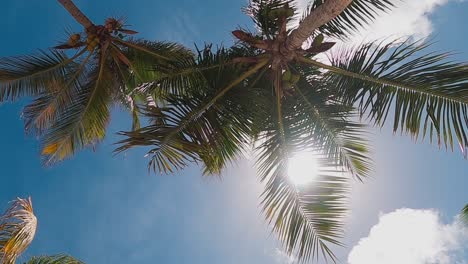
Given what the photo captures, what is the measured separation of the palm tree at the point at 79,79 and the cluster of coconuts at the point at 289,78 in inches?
107

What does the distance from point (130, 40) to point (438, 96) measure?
20.6ft

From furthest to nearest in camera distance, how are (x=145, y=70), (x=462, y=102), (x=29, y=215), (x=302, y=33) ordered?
(x=145, y=70) < (x=302, y=33) < (x=462, y=102) < (x=29, y=215)

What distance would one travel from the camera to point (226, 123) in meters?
8.55

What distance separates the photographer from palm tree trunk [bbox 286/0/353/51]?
6.56m

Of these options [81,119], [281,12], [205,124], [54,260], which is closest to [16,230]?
[54,260]

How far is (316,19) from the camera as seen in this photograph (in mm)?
6945

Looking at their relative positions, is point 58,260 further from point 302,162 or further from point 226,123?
point 302,162

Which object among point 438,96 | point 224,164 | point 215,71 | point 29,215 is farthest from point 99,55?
point 438,96

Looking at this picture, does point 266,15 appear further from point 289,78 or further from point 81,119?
point 81,119

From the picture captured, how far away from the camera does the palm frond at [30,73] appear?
1039cm

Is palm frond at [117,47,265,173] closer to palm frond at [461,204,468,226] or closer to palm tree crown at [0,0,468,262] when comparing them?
palm tree crown at [0,0,468,262]

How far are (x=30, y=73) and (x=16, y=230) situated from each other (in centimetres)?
516

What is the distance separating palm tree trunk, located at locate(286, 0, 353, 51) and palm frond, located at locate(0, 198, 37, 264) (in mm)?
4492

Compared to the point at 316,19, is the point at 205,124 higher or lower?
lower
